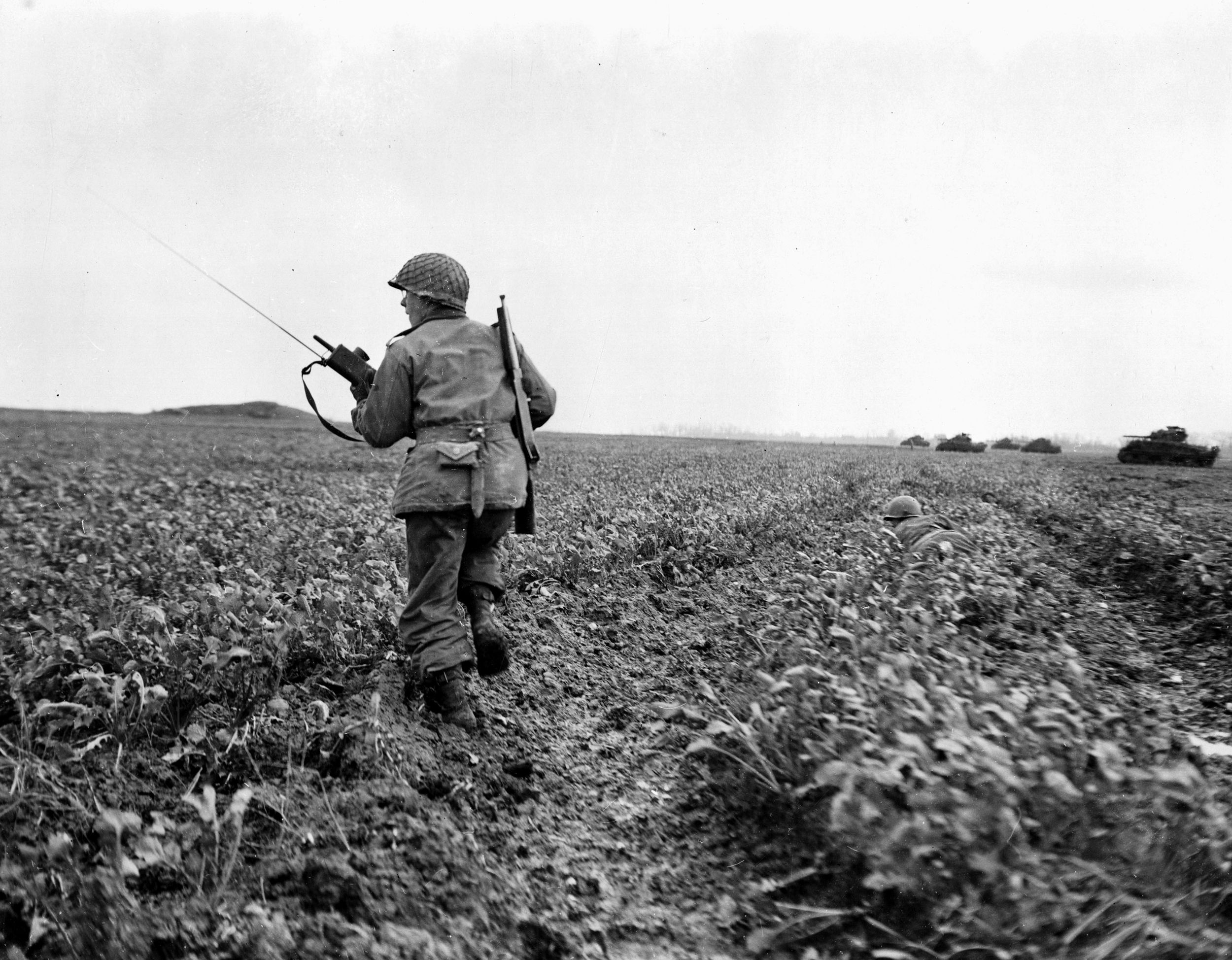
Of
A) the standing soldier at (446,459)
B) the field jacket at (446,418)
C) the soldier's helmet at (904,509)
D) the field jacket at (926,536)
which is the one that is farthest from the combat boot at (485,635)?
the soldier's helmet at (904,509)

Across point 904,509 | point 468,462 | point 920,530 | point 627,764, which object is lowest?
point 627,764

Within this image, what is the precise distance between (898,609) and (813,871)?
5.60 ft

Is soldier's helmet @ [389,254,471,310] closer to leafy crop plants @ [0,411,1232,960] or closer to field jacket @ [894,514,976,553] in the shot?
leafy crop plants @ [0,411,1232,960]

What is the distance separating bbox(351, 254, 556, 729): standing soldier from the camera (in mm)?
3621

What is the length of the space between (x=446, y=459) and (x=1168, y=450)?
38239mm

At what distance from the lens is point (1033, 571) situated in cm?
Answer: 609

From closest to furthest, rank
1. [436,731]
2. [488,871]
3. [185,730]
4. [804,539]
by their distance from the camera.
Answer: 1. [488,871]
2. [185,730]
3. [436,731]
4. [804,539]

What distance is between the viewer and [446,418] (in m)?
3.67

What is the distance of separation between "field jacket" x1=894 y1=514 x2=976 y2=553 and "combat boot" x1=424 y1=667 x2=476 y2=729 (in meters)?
3.41

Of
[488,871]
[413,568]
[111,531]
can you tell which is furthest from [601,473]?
[488,871]

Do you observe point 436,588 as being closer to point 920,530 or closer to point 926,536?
point 926,536

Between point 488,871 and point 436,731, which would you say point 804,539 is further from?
point 488,871

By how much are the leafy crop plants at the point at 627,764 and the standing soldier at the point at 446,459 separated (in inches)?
→ 13.4

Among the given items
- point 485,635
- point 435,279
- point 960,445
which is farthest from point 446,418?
point 960,445
